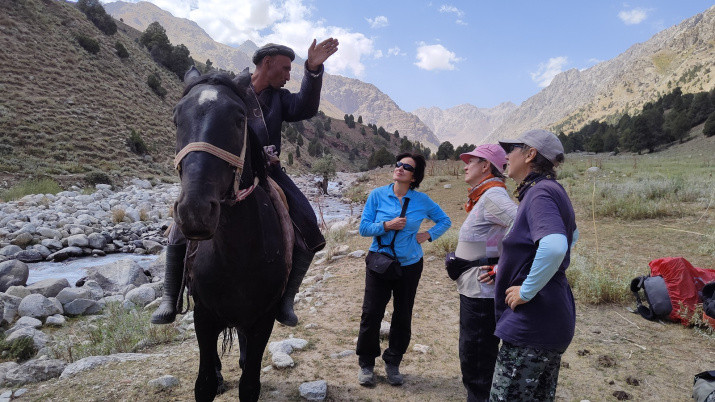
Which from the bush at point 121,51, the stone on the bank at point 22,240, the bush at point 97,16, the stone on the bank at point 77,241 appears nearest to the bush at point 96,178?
the stone on the bank at point 22,240

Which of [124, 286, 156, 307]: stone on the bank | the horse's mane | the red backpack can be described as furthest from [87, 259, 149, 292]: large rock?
the red backpack

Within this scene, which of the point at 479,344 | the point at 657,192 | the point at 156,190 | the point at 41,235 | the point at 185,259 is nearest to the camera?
the point at 185,259

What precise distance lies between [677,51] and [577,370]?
577ft

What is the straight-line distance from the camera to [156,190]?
1989 centimetres

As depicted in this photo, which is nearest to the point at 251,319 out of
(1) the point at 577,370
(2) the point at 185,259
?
(2) the point at 185,259

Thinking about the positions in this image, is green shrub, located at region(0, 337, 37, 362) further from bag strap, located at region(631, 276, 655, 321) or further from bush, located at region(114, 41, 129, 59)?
bush, located at region(114, 41, 129, 59)

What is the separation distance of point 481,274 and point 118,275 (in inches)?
312

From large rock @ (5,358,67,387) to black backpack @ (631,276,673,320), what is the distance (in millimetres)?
6981

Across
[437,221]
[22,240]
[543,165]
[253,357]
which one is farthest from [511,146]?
[22,240]

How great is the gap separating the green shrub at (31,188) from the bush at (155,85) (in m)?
22.9

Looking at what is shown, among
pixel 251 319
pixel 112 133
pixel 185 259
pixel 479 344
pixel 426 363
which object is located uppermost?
pixel 112 133

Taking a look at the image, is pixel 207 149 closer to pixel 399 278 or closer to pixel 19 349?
pixel 399 278

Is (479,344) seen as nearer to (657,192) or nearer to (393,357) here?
(393,357)

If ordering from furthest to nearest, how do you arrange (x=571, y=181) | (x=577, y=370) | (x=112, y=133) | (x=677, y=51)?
(x=677, y=51)
(x=112, y=133)
(x=571, y=181)
(x=577, y=370)
